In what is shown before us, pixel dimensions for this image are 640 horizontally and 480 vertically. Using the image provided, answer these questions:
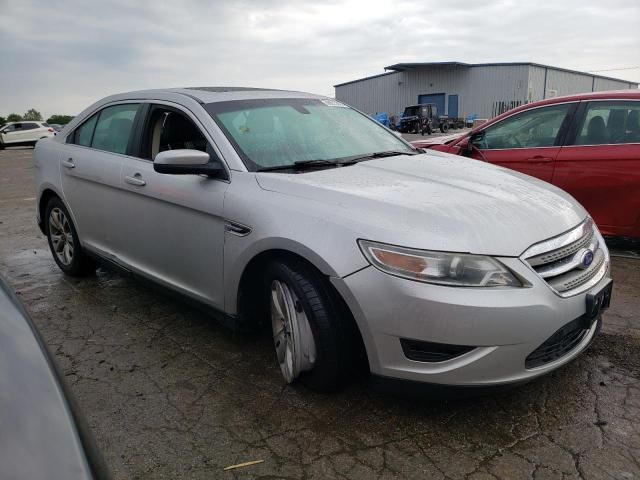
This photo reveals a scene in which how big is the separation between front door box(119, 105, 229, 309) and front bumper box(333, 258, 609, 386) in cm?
99

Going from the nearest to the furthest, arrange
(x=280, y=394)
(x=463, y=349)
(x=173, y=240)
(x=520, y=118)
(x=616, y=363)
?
1. (x=463, y=349)
2. (x=280, y=394)
3. (x=616, y=363)
4. (x=173, y=240)
5. (x=520, y=118)

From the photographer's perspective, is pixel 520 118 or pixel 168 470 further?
pixel 520 118

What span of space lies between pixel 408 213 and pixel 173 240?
155 centimetres

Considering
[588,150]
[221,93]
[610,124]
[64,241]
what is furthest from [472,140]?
[64,241]

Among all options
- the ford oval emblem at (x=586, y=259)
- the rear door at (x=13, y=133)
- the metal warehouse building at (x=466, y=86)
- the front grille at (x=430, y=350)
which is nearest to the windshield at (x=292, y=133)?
the front grille at (x=430, y=350)

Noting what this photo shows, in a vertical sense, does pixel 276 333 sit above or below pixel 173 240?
below

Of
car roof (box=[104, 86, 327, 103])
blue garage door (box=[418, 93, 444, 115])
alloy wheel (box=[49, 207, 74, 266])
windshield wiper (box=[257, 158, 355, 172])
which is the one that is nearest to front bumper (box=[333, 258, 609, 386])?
windshield wiper (box=[257, 158, 355, 172])

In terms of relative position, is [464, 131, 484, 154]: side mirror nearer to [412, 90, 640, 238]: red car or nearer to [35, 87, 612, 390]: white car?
[412, 90, 640, 238]: red car

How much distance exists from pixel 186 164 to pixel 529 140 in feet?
12.1

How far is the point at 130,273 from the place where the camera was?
3.74 m

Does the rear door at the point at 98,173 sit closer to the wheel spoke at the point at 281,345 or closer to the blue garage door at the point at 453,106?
the wheel spoke at the point at 281,345

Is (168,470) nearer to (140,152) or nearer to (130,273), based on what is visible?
(130,273)

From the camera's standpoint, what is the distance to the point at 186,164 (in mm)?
2924

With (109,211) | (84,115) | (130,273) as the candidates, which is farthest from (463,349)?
(84,115)
